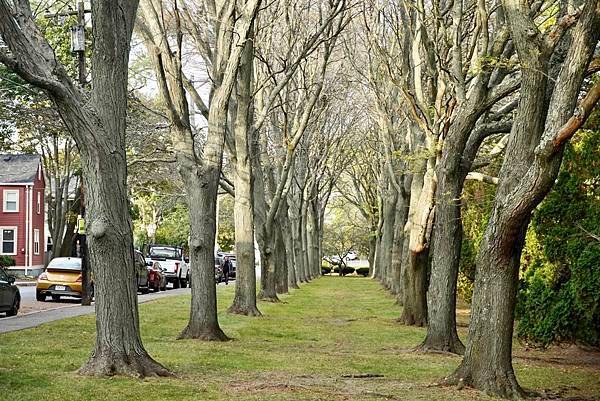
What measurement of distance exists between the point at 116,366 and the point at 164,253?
39.3m

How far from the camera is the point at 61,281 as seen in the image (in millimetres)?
31812

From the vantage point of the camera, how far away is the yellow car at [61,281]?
3177cm

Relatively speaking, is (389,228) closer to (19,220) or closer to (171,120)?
(19,220)

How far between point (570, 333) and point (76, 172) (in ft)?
117

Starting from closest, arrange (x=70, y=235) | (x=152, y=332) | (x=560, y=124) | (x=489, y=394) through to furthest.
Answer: (x=560, y=124) < (x=489, y=394) < (x=152, y=332) < (x=70, y=235)

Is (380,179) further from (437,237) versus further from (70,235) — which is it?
(437,237)

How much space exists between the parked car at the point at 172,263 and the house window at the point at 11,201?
14228 mm

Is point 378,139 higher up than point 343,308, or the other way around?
point 378,139

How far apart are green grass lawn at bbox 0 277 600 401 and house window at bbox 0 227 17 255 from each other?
38760 millimetres

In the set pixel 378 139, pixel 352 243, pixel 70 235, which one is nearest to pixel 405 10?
pixel 378 139

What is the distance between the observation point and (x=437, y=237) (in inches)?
702

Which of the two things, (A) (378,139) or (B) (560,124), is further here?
(A) (378,139)

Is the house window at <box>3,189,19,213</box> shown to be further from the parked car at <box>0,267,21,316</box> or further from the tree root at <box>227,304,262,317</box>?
the tree root at <box>227,304,262,317</box>

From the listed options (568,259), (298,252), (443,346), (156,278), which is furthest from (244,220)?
(298,252)
